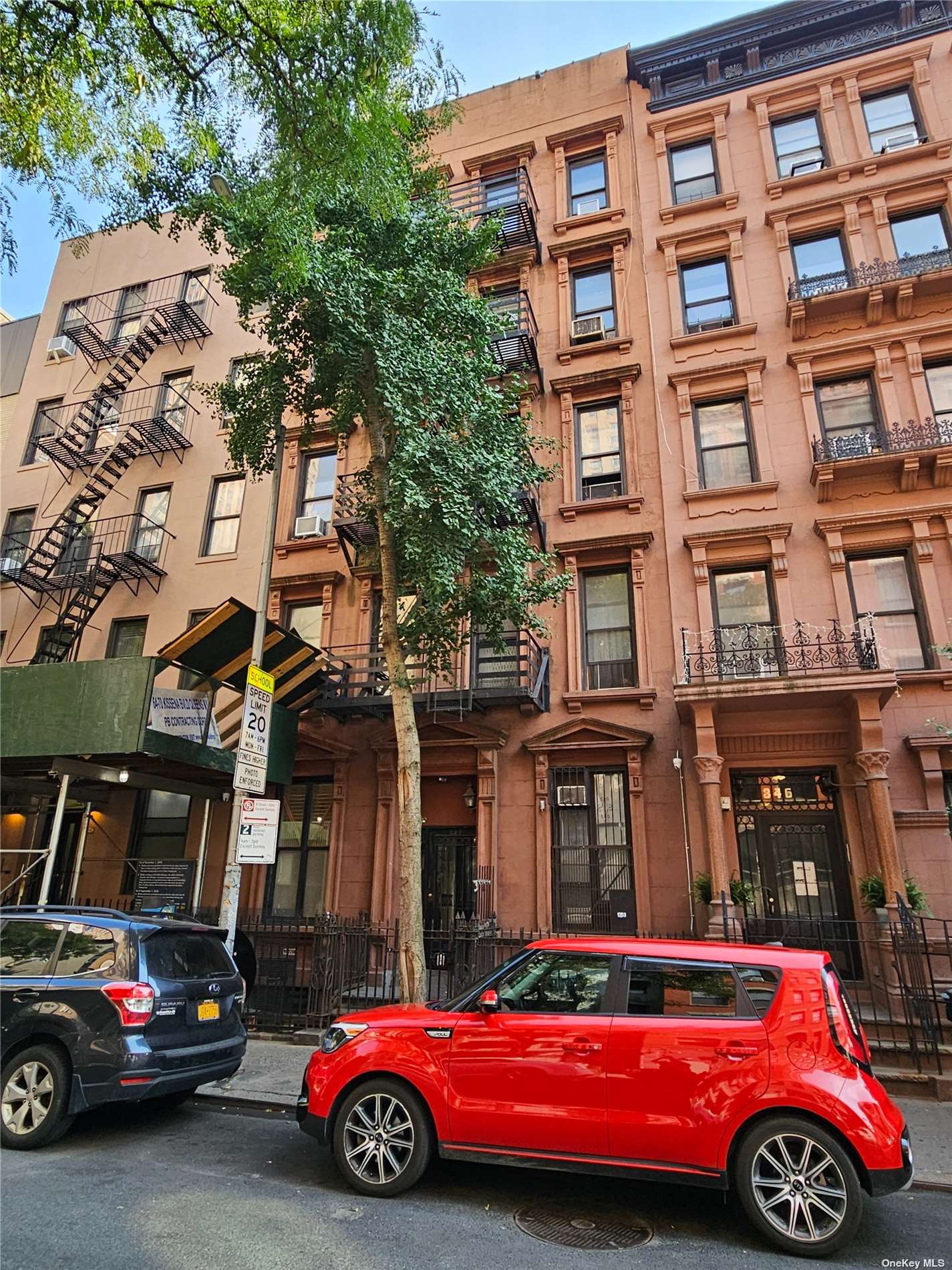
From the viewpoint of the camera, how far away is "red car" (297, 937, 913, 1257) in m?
4.52

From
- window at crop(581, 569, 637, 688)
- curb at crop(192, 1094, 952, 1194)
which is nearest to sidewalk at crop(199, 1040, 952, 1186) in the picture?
curb at crop(192, 1094, 952, 1194)

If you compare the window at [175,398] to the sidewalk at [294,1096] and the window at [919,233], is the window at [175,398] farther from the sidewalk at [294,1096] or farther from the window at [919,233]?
the window at [919,233]

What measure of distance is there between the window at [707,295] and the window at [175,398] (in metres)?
12.6

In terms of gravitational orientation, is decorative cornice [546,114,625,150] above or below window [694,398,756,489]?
above

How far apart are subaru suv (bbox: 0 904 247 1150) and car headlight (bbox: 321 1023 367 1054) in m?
1.53

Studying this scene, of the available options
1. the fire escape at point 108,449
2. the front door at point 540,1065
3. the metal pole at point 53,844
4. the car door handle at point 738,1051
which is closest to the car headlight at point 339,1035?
the front door at point 540,1065

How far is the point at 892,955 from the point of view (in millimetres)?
9906

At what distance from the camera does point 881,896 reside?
10.3 meters

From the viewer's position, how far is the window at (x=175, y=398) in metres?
19.3

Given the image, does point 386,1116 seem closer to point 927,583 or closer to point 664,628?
point 664,628

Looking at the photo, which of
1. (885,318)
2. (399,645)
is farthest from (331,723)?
(885,318)

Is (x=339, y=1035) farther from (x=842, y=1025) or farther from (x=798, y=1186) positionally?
(x=842, y=1025)

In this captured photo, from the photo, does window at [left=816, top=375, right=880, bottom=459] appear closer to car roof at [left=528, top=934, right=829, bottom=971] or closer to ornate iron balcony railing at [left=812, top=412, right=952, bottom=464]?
ornate iron balcony railing at [left=812, top=412, right=952, bottom=464]

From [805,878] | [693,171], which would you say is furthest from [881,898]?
[693,171]
